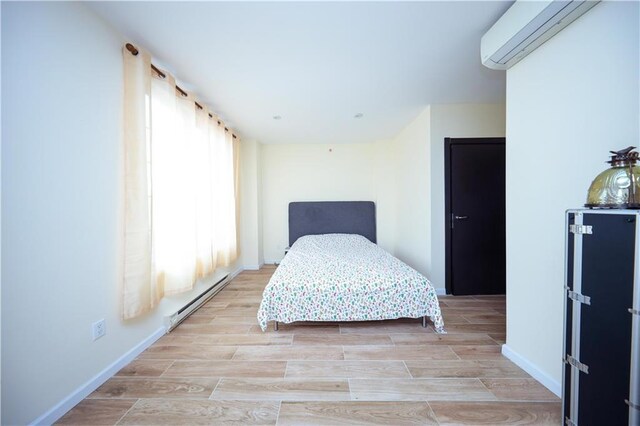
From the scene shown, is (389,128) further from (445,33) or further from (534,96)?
(534,96)

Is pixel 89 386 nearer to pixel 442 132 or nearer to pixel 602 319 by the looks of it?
pixel 602 319

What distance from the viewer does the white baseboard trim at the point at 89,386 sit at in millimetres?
1228

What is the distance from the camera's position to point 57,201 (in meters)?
1.28

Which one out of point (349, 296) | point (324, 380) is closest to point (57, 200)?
point (324, 380)

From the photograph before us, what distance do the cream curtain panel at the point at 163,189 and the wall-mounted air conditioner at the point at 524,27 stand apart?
2394mm

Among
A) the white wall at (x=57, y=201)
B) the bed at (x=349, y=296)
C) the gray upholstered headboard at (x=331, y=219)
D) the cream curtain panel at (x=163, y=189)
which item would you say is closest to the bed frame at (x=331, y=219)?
the gray upholstered headboard at (x=331, y=219)

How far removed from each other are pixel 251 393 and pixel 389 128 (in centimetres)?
364

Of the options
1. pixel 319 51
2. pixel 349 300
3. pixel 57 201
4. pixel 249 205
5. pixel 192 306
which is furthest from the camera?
pixel 249 205

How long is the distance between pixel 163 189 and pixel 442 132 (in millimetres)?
3011

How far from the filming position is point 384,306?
2141 mm

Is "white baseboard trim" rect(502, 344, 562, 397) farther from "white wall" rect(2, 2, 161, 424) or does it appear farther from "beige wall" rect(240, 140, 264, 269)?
"beige wall" rect(240, 140, 264, 269)

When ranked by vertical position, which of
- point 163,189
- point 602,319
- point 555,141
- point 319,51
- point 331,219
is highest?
point 319,51

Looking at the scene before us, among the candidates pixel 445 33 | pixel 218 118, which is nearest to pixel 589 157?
pixel 445 33

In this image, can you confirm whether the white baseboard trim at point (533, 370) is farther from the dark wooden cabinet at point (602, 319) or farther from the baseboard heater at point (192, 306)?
the baseboard heater at point (192, 306)
